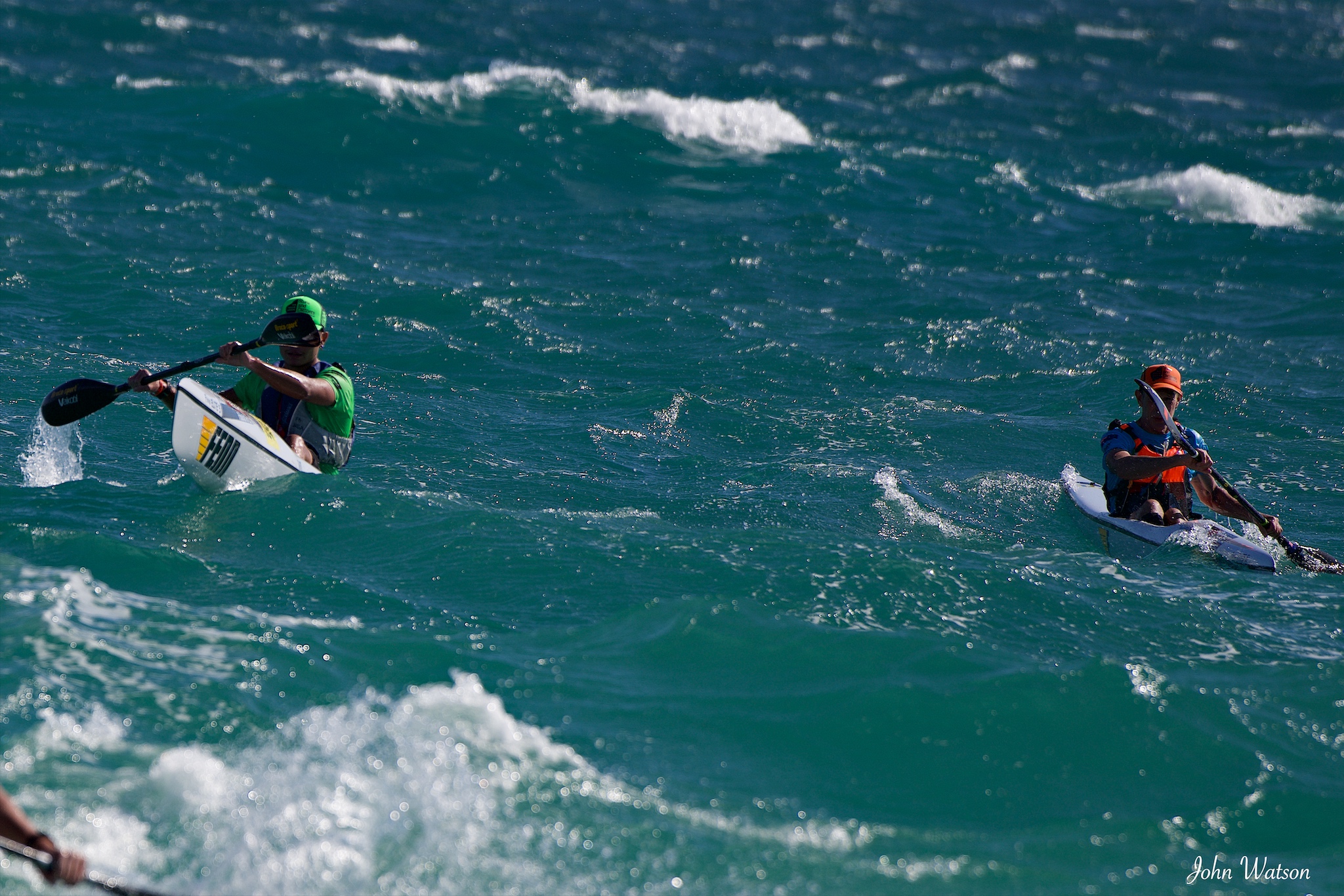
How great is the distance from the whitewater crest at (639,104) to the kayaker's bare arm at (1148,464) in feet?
34.5

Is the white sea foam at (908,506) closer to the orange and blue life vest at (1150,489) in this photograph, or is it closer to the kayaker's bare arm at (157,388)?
the orange and blue life vest at (1150,489)

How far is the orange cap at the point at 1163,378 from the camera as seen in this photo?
7781 millimetres

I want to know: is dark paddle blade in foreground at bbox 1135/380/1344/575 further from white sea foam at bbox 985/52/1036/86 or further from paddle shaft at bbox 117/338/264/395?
white sea foam at bbox 985/52/1036/86

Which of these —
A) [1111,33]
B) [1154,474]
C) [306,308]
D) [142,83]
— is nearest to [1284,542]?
[1154,474]

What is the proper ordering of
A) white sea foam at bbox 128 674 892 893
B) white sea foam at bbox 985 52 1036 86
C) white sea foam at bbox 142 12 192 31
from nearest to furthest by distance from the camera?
white sea foam at bbox 128 674 892 893 → white sea foam at bbox 142 12 192 31 → white sea foam at bbox 985 52 1036 86

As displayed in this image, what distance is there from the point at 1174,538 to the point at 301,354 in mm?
5238

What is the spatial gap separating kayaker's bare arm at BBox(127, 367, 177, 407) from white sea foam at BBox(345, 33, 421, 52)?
50.6 ft

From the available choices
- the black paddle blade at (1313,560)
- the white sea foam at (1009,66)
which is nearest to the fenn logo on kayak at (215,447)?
the black paddle blade at (1313,560)

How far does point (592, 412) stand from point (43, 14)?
15.6 m

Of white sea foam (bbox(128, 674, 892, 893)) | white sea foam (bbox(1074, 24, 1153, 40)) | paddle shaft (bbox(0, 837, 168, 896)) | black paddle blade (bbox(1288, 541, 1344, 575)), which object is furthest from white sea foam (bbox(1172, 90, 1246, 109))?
paddle shaft (bbox(0, 837, 168, 896))

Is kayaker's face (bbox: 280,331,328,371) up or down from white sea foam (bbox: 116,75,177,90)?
down

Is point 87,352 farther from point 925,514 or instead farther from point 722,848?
point 722,848

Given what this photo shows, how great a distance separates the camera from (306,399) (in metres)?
6.80

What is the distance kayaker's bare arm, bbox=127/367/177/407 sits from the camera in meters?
6.71
